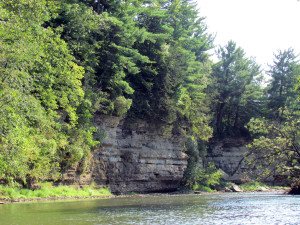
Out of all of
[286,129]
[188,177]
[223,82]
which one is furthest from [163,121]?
[223,82]

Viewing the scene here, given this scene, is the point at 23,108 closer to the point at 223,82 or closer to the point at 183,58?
the point at 183,58

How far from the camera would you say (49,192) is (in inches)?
998

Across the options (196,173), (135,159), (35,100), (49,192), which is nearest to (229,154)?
(196,173)

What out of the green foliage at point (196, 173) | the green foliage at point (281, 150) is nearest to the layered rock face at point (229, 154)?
the green foliage at point (196, 173)

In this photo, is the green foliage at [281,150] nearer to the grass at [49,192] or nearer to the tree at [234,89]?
the grass at [49,192]

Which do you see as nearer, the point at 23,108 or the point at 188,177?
the point at 23,108

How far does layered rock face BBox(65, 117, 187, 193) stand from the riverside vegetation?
1.39 meters

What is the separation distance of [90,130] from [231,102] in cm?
3153

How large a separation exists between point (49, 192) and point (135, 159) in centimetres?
1200

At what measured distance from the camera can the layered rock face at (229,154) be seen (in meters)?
52.8

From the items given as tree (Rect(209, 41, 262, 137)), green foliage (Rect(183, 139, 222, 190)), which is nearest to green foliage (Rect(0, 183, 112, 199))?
green foliage (Rect(183, 139, 222, 190))

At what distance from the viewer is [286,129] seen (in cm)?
2256

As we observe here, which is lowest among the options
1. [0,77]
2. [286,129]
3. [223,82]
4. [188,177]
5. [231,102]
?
[188,177]

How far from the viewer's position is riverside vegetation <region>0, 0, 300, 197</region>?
756 inches
